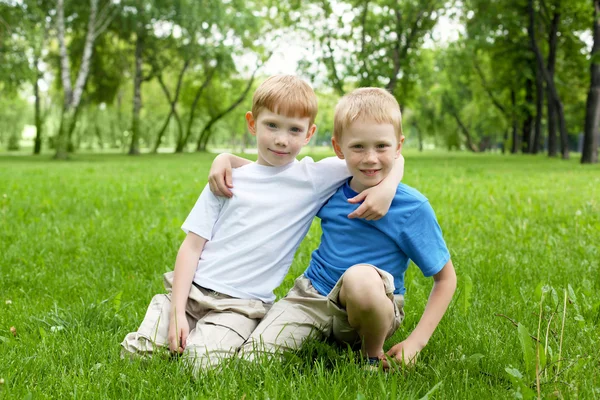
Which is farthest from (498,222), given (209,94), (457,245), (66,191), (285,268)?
(209,94)

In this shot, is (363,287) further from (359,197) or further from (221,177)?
(221,177)

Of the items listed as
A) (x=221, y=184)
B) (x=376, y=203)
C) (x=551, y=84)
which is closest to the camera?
(x=376, y=203)

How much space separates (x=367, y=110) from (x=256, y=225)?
79 centimetres

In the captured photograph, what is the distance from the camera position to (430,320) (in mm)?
2518

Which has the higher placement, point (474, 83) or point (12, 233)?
point (474, 83)

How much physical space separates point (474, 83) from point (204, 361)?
43045 millimetres

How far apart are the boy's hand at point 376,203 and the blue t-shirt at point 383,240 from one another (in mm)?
89

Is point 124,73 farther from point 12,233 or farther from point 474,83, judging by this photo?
point 12,233

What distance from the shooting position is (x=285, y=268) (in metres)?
2.94

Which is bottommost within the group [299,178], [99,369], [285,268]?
[99,369]

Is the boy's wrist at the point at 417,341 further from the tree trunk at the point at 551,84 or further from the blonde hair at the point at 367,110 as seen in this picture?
the tree trunk at the point at 551,84

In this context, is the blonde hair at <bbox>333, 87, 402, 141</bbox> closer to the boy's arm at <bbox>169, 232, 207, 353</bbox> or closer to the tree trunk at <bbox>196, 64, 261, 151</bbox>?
the boy's arm at <bbox>169, 232, 207, 353</bbox>

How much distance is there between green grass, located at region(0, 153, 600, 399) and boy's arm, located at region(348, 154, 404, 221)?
2.04ft

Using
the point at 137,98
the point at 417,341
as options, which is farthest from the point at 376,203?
the point at 137,98
